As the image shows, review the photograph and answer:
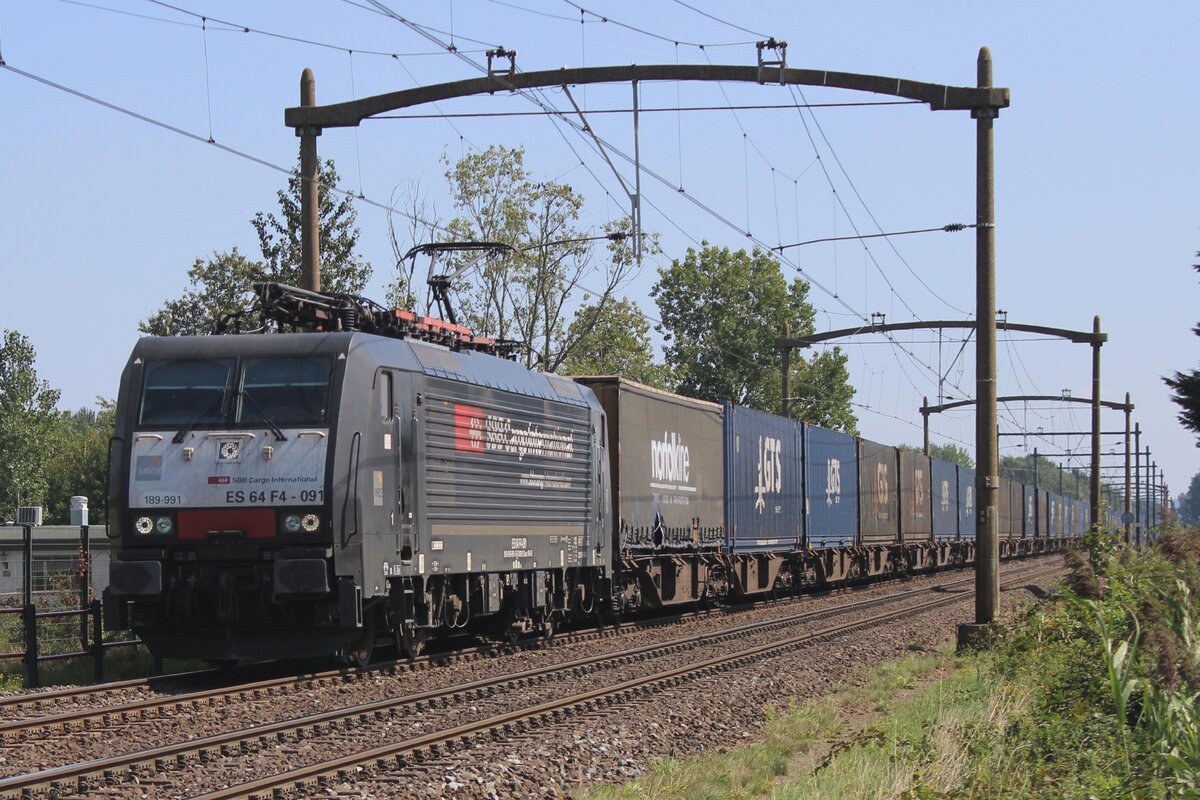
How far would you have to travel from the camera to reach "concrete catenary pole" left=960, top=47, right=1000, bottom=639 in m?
19.1

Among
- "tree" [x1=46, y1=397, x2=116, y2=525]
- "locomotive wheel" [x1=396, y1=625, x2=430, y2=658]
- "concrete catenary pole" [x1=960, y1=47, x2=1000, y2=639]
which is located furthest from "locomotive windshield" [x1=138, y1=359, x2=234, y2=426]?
"tree" [x1=46, y1=397, x2=116, y2=525]

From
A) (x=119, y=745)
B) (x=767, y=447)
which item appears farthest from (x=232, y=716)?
(x=767, y=447)

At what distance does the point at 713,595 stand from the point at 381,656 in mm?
9874

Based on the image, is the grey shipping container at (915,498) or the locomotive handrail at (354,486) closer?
the locomotive handrail at (354,486)

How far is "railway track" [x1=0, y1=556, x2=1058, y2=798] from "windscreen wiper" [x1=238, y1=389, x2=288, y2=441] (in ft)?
7.82

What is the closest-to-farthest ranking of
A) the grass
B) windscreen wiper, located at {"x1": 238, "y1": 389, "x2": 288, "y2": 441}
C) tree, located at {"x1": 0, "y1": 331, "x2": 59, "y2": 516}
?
the grass < windscreen wiper, located at {"x1": 238, "y1": 389, "x2": 288, "y2": 441} < tree, located at {"x1": 0, "y1": 331, "x2": 59, "y2": 516}

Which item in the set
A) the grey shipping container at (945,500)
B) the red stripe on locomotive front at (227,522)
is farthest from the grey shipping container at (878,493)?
the red stripe on locomotive front at (227,522)

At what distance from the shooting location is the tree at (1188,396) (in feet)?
83.5

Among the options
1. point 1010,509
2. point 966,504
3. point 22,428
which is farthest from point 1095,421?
point 22,428

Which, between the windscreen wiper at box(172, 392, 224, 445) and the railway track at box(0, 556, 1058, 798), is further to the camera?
the windscreen wiper at box(172, 392, 224, 445)

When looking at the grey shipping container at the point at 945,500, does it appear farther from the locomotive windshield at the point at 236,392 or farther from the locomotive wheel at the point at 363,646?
the locomotive windshield at the point at 236,392

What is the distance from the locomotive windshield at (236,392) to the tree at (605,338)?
3452 centimetres

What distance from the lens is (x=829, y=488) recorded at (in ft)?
109

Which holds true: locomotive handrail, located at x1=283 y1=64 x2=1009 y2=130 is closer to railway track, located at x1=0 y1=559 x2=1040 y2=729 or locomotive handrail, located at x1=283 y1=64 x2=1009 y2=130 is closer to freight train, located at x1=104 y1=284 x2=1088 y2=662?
freight train, located at x1=104 y1=284 x2=1088 y2=662
